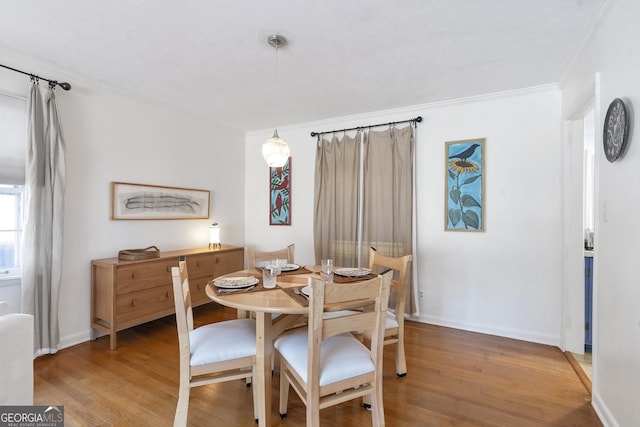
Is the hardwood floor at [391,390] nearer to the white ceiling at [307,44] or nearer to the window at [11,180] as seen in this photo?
the window at [11,180]

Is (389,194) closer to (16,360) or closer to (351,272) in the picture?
(351,272)

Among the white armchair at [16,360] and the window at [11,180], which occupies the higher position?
the window at [11,180]

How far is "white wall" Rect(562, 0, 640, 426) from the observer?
4.96 feet

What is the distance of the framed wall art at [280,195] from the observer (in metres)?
4.39

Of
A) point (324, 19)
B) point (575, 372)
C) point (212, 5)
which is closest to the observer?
point (212, 5)

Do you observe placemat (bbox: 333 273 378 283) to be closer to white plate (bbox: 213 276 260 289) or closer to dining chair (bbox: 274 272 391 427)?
dining chair (bbox: 274 272 391 427)

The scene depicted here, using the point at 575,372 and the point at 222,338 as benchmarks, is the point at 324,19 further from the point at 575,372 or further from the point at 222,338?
the point at 575,372

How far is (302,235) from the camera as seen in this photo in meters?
4.30

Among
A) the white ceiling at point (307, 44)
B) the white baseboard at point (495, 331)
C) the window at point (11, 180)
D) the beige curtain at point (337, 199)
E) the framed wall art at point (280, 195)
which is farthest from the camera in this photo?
the framed wall art at point (280, 195)

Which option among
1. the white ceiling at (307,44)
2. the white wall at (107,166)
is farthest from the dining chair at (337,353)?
the white wall at (107,166)

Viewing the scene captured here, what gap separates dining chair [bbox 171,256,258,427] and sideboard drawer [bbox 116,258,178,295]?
131 centimetres

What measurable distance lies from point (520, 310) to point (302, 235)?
263cm

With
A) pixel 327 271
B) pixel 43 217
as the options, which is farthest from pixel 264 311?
pixel 43 217

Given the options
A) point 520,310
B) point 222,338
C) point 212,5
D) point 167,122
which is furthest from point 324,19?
point 520,310
